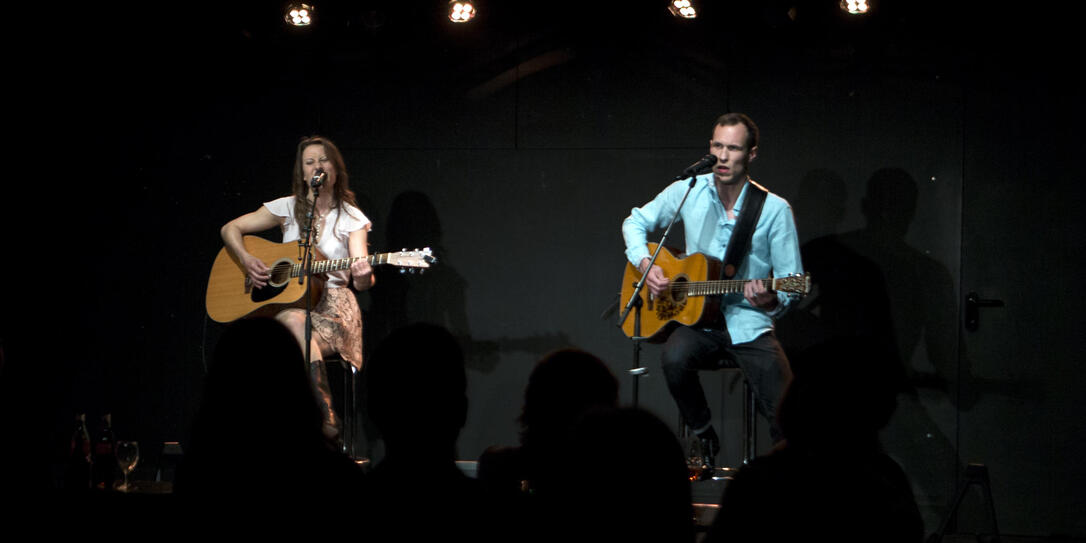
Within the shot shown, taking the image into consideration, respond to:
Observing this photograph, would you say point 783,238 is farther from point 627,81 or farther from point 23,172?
point 23,172

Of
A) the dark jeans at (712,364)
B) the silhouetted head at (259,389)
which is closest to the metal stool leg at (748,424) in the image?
the dark jeans at (712,364)

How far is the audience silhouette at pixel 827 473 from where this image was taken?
186cm

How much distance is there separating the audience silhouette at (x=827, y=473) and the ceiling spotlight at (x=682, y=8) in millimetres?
3740

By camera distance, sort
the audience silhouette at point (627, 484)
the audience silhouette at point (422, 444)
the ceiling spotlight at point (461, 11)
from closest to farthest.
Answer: the audience silhouette at point (627, 484), the audience silhouette at point (422, 444), the ceiling spotlight at point (461, 11)

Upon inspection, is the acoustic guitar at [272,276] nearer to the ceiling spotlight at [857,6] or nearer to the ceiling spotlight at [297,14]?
the ceiling spotlight at [297,14]

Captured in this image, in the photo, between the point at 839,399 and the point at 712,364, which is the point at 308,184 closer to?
the point at 712,364

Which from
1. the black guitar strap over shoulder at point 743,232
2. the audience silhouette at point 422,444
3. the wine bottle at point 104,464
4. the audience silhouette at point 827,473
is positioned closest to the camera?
the audience silhouette at point 827,473

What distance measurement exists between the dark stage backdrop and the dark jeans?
766mm

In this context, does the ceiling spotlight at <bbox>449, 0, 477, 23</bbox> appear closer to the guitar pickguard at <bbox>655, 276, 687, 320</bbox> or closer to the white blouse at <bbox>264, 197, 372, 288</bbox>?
the white blouse at <bbox>264, 197, 372, 288</bbox>

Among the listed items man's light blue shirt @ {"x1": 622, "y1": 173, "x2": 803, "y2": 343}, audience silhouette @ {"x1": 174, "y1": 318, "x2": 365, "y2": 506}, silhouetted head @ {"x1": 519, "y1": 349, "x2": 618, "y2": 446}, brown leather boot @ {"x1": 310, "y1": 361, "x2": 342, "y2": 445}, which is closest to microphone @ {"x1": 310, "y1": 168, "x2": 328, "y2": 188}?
brown leather boot @ {"x1": 310, "y1": 361, "x2": 342, "y2": 445}

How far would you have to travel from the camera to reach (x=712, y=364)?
16.1ft

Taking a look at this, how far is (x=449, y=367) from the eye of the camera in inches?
87.0

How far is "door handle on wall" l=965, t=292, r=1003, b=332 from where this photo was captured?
5.46m

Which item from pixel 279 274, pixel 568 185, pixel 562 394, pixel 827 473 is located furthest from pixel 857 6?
pixel 827 473
